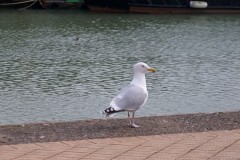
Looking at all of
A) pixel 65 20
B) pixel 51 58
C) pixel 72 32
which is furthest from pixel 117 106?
pixel 65 20

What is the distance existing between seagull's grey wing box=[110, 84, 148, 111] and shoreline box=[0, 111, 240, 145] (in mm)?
219

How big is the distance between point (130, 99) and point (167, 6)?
2793 centimetres

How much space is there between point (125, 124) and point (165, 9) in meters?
27.7

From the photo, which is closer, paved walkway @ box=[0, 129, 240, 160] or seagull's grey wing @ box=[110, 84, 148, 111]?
paved walkway @ box=[0, 129, 240, 160]

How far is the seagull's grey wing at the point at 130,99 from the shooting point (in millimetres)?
6062

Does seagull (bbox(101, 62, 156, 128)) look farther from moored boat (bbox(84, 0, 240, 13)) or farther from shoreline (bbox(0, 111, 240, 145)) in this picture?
moored boat (bbox(84, 0, 240, 13))

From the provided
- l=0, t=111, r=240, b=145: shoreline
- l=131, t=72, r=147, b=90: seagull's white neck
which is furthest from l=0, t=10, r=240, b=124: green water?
l=131, t=72, r=147, b=90: seagull's white neck

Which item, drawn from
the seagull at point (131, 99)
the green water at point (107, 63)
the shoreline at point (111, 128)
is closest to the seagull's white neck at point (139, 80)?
the seagull at point (131, 99)

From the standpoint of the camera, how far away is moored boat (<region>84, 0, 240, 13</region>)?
110 ft

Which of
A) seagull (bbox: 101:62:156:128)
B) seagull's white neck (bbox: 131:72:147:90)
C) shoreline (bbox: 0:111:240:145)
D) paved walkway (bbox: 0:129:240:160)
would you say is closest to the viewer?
paved walkway (bbox: 0:129:240:160)

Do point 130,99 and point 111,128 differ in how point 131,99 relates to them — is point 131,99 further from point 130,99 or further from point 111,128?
point 111,128

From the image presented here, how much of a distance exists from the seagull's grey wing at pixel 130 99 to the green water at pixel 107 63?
3.48 m

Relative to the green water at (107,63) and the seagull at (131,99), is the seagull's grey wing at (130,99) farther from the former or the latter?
the green water at (107,63)

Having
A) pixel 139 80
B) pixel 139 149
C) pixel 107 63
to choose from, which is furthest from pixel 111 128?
pixel 107 63
